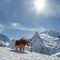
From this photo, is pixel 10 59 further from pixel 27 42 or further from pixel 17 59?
pixel 27 42

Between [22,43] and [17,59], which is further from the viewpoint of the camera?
[22,43]

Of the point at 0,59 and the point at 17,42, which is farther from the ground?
the point at 17,42

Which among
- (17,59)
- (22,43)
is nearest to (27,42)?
(22,43)

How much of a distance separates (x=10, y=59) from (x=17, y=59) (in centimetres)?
84

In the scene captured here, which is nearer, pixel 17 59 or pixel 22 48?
pixel 17 59

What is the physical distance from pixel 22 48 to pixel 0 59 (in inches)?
502

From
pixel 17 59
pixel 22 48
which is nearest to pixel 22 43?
pixel 22 48

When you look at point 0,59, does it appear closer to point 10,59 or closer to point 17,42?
point 10,59

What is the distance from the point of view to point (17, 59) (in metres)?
18.1

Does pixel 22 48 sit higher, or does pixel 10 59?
pixel 22 48

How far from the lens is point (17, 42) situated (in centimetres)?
2928

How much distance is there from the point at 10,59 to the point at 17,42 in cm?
1179

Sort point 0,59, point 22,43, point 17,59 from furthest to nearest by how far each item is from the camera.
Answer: point 22,43
point 17,59
point 0,59

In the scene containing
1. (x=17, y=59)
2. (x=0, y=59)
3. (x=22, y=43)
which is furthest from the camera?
(x=22, y=43)
